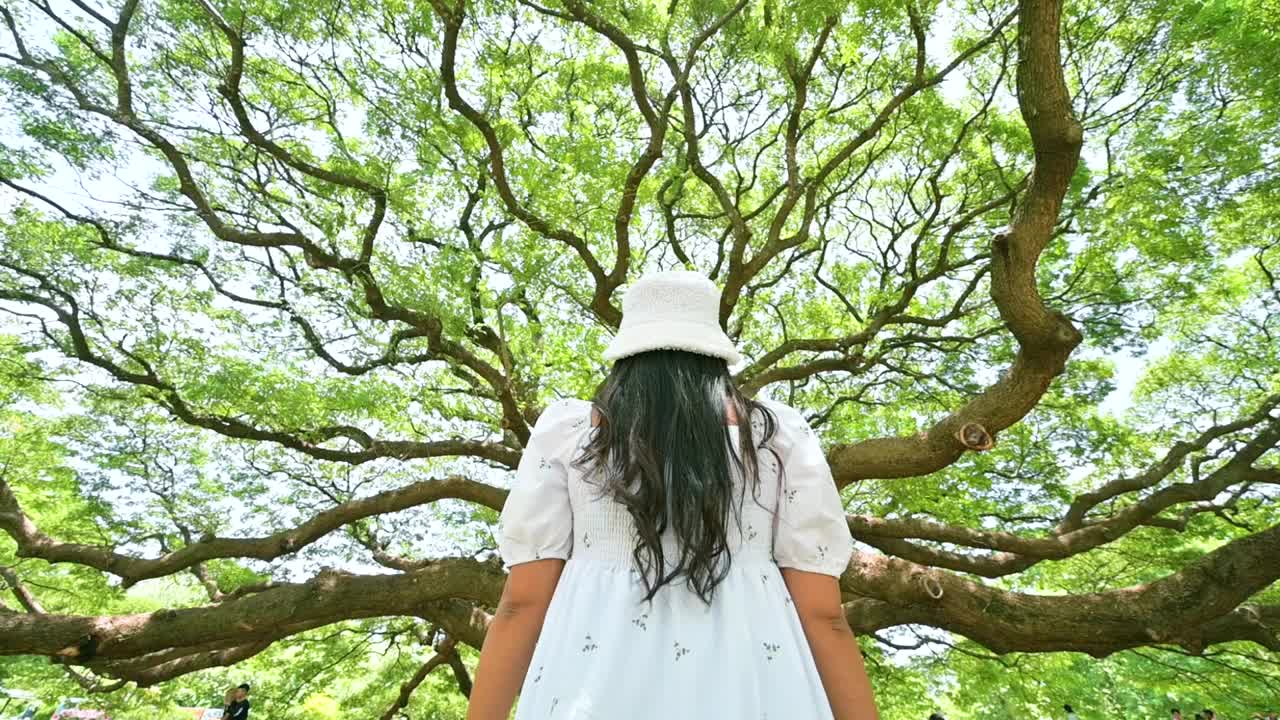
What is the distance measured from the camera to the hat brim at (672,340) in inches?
49.9

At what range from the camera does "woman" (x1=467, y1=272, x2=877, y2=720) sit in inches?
41.4

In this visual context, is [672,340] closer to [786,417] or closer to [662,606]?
[786,417]

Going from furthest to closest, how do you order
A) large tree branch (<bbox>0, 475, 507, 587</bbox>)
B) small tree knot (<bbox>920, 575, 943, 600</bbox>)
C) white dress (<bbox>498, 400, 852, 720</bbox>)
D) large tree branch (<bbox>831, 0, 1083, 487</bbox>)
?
large tree branch (<bbox>0, 475, 507, 587</bbox>) → small tree knot (<bbox>920, 575, 943, 600</bbox>) → large tree branch (<bbox>831, 0, 1083, 487</bbox>) → white dress (<bbox>498, 400, 852, 720</bbox>)

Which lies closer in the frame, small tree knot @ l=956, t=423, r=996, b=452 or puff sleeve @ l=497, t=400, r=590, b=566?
puff sleeve @ l=497, t=400, r=590, b=566

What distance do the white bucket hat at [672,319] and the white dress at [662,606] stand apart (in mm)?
176

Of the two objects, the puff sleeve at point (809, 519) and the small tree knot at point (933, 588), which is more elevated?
the puff sleeve at point (809, 519)

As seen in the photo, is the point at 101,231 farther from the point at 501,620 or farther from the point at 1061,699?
the point at 1061,699

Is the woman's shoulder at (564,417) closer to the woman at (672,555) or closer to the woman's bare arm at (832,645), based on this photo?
the woman at (672,555)

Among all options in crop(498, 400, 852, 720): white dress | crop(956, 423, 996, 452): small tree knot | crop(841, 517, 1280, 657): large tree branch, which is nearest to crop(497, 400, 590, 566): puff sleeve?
crop(498, 400, 852, 720): white dress

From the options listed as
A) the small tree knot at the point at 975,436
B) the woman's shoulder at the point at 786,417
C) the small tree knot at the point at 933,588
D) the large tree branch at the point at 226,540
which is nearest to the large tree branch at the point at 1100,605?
the small tree knot at the point at 933,588

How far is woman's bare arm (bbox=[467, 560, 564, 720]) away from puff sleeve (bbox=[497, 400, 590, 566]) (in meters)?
0.03

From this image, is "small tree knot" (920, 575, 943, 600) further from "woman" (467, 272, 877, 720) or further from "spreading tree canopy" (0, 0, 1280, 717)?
"woman" (467, 272, 877, 720)

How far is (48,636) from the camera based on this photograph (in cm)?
425

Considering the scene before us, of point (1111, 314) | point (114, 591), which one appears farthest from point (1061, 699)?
point (114, 591)
